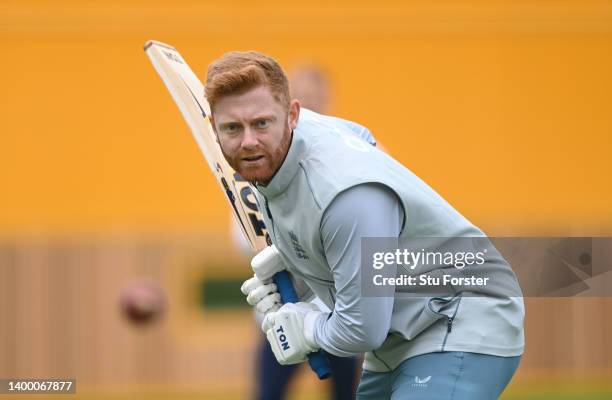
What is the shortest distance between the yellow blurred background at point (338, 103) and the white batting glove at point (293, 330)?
18.1 feet

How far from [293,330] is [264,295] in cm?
27

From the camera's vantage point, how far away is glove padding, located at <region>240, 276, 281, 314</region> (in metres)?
4.00

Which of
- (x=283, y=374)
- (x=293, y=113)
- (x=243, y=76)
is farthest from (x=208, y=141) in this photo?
(x=283, y=374)

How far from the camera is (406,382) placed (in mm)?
3609

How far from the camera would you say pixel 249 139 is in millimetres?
3436

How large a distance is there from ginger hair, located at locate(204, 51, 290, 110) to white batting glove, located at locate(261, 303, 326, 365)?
68cm

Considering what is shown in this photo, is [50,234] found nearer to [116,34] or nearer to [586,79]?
[116,34]

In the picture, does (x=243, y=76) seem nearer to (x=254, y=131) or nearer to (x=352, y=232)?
(x=254, y=131)

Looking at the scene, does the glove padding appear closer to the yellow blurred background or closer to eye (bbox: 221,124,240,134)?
eye (bbox: 221,124,240,134)

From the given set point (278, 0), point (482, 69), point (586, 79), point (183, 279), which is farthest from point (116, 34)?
point (586, 79)

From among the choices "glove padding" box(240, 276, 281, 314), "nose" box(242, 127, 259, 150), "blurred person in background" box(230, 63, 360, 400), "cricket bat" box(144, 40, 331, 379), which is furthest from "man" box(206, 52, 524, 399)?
"blurred person in background" box(230, 63, 360, 400)

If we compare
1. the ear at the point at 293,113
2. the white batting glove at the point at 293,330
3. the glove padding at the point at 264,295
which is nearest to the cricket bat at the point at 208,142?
the glove padding at the point at 264,295

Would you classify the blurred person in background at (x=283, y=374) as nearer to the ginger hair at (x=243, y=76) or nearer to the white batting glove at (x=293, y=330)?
the white batting glove at (x=293, y=330)

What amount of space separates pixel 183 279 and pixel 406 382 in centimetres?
578
